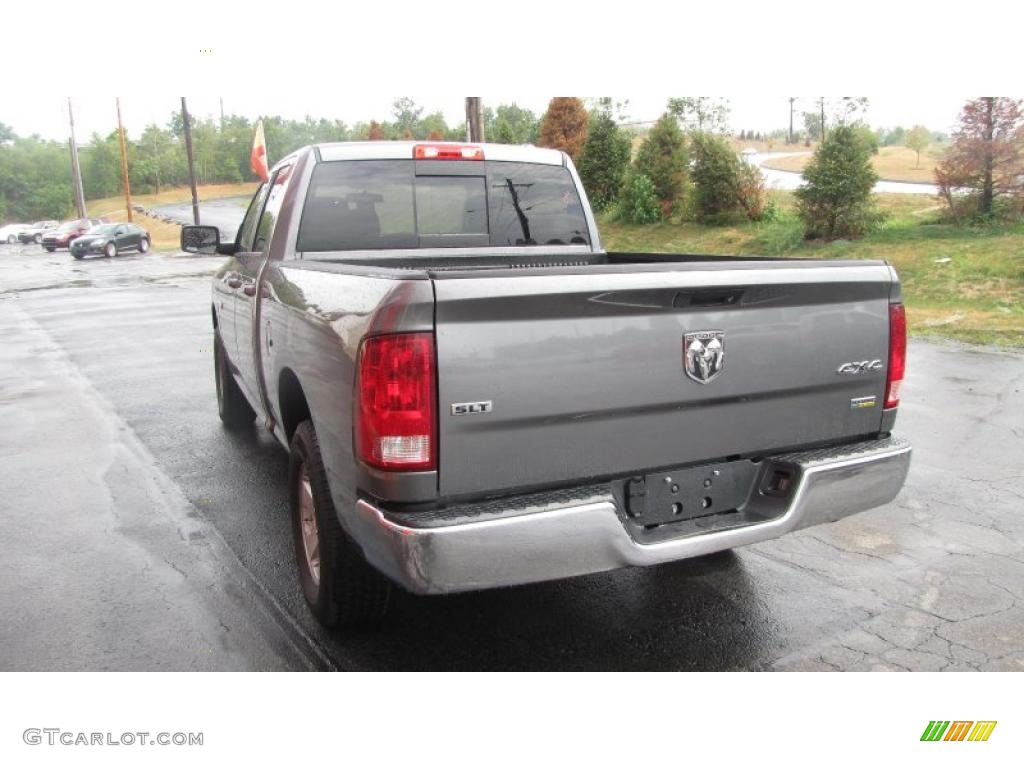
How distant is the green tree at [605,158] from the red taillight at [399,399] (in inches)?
892

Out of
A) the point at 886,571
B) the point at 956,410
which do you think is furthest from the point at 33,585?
the point at 956,410

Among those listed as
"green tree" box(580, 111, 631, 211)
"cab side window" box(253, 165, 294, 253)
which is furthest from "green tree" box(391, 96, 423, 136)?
"cab side window" box(253, 165, 294, 253)

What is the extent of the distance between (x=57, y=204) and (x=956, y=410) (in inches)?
2111

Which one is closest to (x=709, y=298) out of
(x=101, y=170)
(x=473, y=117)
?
(x=473, y=117)

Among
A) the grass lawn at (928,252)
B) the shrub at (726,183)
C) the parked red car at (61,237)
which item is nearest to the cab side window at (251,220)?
the grass lawn at (928,252)

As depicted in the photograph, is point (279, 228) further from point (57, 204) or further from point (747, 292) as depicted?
point (57, 204)

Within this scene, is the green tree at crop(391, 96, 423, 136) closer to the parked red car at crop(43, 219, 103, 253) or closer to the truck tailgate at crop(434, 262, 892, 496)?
the parked red car at crop(43, 219, 103, 253)

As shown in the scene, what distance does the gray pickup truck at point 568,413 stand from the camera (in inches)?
104

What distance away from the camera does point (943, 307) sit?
13016 millimetres

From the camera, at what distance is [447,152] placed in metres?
4.79

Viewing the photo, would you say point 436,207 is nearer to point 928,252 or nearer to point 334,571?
point 334,571

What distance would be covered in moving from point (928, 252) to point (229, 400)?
1312 cm

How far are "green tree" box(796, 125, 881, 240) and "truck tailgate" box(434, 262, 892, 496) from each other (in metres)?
14.8

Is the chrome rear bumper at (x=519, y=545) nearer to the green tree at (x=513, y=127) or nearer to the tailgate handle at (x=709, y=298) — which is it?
the tailgate handle at (x=709, y=298)
